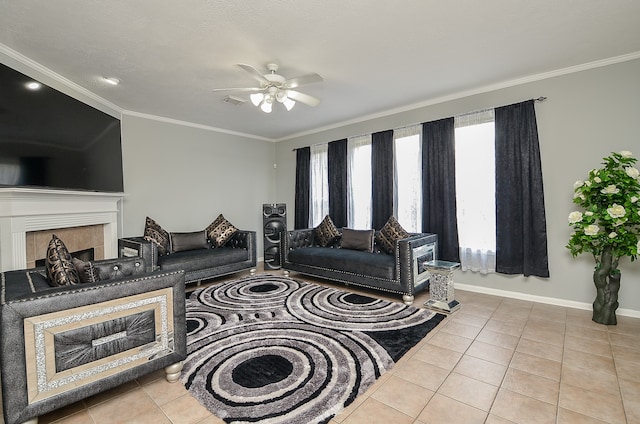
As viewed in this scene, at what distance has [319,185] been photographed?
5715 mm

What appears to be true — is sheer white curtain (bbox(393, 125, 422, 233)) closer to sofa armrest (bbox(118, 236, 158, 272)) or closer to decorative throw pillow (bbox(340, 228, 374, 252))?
decorative throw pillow (bbox(340, 228, 374, 252))

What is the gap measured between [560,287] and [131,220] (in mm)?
5890

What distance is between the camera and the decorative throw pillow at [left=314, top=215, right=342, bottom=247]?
16.0ft

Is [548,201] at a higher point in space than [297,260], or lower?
higher

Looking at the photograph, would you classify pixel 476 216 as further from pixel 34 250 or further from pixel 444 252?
pixel 34 250

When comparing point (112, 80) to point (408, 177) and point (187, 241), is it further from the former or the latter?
point (408, 177)

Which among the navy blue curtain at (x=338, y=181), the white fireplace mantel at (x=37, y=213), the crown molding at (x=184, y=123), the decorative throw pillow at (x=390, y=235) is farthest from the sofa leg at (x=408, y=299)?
the crown molding at (x=184, y=123)

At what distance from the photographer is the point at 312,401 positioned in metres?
1.82

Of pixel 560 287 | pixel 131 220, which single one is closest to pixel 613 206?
pixel 560 287

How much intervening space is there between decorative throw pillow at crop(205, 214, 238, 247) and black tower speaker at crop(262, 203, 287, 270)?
68 centimetres

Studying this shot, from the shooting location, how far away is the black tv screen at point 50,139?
2.54m

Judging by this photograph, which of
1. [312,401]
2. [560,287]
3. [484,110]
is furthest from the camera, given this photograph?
[484,110]

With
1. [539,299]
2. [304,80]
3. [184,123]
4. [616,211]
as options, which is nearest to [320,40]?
[304,80]

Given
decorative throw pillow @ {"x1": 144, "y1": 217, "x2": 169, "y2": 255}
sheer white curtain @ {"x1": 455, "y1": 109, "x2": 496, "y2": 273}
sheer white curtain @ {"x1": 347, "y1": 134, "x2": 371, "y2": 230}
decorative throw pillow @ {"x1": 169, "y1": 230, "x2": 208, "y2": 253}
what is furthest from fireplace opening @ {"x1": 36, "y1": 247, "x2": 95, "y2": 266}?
sheer white curtain @ {"x1": 455, "y1": 109, "x2": 496, "y2": 273}
